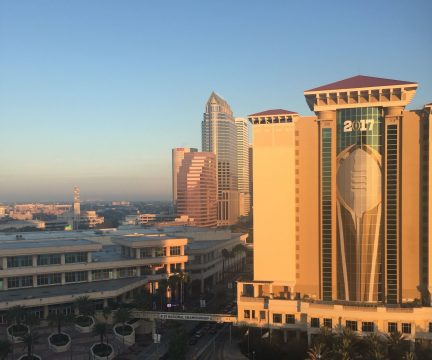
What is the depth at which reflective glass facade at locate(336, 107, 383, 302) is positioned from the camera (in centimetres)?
7431

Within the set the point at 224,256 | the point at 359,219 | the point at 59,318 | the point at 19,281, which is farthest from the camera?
the point at 224,256

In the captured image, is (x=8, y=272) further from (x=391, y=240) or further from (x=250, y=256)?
(x=250, y=256)

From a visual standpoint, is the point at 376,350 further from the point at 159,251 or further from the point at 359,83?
the point at 159,251

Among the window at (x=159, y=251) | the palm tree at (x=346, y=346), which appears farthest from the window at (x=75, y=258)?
the palm tree at (x=346, y=346)

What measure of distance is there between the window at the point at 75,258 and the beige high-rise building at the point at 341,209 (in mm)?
34264

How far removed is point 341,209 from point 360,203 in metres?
3.14

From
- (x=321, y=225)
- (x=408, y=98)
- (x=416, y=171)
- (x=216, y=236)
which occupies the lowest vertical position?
(x=216, y=236)

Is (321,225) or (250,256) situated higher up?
(321,225)

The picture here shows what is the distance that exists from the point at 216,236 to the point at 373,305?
238ft

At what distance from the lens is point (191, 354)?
230 ft

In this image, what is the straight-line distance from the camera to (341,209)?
248ft

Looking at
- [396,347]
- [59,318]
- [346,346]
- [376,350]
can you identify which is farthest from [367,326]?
[59,318]

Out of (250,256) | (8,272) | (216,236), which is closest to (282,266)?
(8,272)

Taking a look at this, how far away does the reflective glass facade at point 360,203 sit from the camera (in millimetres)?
74312
